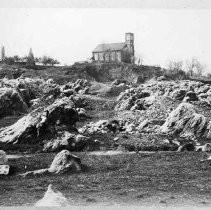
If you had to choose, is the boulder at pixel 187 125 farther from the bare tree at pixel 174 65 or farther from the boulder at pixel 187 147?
the bare tree at pixel 174 65

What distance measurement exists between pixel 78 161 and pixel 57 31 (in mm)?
5027

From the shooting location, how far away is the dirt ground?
8.91m

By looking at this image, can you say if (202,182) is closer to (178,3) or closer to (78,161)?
(78,161)

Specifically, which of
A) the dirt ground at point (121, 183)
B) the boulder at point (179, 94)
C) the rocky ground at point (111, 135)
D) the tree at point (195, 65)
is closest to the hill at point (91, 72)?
the boulder at point (179, 94)

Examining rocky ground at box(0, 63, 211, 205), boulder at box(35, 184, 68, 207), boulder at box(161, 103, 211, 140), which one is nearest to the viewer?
boulder at box(35, 184, 68, 207)

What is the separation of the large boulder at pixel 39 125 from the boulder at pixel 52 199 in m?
→ 5.43

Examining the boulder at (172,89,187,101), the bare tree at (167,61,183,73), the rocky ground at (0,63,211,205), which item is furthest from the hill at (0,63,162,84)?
the rocky ground at (0,63,211,205)

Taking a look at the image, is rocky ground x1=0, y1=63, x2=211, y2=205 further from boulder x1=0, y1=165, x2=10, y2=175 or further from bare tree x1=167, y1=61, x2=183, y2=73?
bare tree x1=167, y1=61, x2=183, y2=73

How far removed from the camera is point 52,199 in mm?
9008

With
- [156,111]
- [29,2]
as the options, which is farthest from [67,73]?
[29,2]

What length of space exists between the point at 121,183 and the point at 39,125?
656 cm

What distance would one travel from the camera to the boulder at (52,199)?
8.85 metres

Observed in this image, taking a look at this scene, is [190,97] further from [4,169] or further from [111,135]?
[4,169]

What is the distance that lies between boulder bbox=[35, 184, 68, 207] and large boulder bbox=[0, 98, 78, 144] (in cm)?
543
